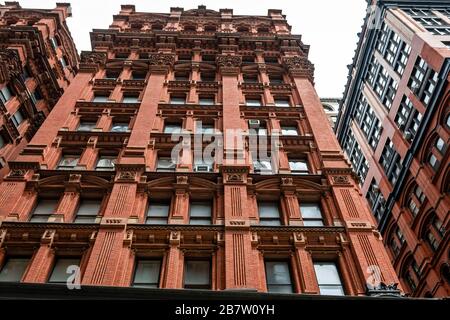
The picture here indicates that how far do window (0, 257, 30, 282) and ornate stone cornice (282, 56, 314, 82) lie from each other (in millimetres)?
20758

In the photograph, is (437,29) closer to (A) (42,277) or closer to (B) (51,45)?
(B) (51,45)

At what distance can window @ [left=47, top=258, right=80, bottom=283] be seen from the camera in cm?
1614

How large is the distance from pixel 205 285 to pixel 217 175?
6.03m

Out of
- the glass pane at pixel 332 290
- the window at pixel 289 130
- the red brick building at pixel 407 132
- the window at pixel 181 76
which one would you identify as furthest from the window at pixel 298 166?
the red brick building at pixel 407 132

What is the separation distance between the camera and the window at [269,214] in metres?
19.3

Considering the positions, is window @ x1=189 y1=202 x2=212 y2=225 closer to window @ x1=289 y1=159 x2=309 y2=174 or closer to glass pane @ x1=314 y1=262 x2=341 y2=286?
glass pane @ x1=314 y1=262 x2=341 y2=286

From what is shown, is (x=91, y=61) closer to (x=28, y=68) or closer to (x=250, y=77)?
(x=28, y=68)

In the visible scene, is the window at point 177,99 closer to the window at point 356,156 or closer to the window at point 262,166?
the window at point 262,166

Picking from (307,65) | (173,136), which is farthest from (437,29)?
(173,136)

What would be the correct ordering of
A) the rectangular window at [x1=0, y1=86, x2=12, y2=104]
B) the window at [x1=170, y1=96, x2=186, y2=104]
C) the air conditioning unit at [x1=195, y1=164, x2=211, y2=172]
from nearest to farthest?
the air conditioning unit at [x1=195, y1=164, x2=211, y2=172] < the window at [x1=170, y1=96, x2=186, y2=104] < the rectangular window at [x1=0, y1=86, x2=12, y2=104]

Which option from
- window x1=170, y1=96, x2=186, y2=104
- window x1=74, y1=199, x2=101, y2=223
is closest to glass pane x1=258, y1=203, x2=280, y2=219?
window x1=74, y1=199, x2=101, y2=223

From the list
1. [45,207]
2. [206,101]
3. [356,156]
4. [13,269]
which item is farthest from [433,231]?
[13,269]

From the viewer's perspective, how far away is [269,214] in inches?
781

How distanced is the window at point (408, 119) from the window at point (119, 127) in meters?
29.5
